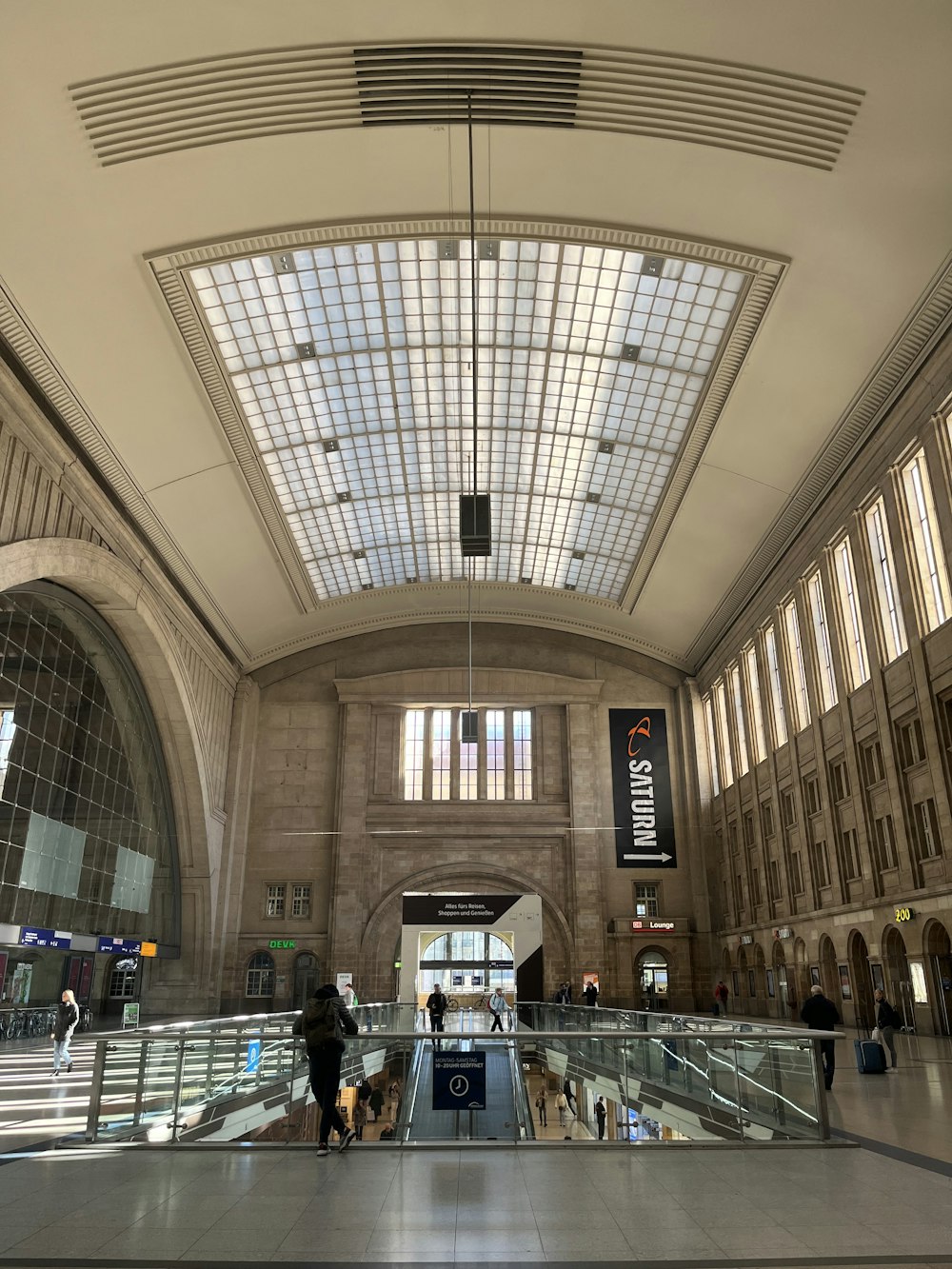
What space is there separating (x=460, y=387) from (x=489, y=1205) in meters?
26.9

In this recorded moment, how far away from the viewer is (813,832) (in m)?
A: 30.8

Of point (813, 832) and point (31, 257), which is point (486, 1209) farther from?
point (813, 832)

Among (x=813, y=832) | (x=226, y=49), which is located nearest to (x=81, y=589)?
(x=226, y=49)

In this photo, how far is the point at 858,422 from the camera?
84.4ft

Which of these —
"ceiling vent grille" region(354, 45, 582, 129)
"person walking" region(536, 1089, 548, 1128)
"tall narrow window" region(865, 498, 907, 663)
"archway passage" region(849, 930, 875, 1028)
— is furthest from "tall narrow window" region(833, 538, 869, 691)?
"person walking" region(536, 1089, 548, 1128)

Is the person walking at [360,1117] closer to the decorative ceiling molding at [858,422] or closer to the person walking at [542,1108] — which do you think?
the person walking at [542,1108]

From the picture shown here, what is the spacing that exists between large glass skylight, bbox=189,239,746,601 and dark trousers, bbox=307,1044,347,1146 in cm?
1907

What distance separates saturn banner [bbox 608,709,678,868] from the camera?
135 ft

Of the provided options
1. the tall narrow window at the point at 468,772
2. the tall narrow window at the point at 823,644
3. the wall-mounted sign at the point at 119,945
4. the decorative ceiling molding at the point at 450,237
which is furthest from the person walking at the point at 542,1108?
the tall narrow window at the point at 468,772

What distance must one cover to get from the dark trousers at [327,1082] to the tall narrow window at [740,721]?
3097 cm

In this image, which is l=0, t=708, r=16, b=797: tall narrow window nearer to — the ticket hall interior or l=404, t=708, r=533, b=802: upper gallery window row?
the ticket hall interior

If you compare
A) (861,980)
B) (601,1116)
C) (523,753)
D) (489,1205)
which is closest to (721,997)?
(861,980)

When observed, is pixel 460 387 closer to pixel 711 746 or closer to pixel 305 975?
pixel 711 746

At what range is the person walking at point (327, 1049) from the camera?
8656mm
